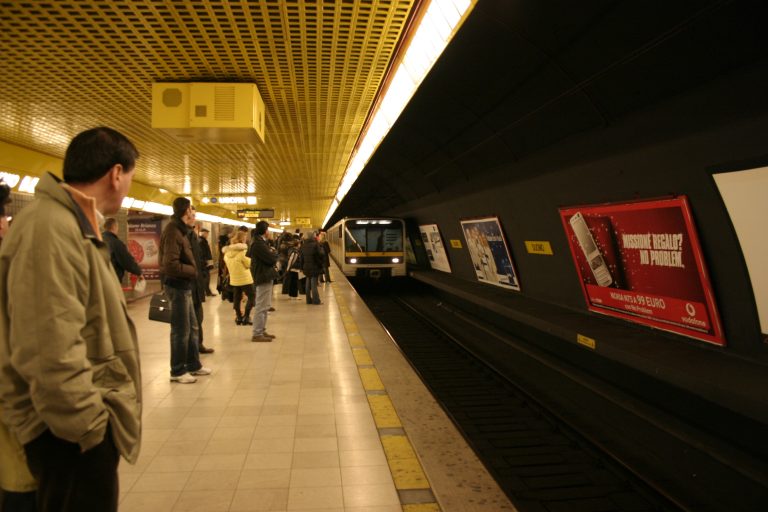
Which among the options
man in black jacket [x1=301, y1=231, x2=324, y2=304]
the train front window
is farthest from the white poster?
the train front window

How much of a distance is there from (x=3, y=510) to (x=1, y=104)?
24.9ft

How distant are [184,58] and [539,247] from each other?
5.67m

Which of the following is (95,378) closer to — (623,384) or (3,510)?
(3,510)

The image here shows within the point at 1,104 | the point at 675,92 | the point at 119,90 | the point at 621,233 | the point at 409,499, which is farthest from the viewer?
the point at 1,104

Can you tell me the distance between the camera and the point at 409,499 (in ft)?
10.00

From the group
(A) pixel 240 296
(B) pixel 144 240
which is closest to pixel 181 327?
(A) pixel 240 296

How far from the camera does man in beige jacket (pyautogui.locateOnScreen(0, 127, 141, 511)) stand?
140 centimetres

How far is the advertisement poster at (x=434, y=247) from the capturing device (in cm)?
1491

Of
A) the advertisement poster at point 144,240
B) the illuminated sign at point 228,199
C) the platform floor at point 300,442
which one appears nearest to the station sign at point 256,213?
the illuminated sign at point 228,199

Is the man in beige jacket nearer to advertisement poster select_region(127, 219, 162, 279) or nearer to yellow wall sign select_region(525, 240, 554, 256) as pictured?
yellow wall sign select_region(525, 240, 554, 256)

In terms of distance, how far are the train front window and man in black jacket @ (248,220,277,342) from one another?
9.34 meters

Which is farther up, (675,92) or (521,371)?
(675,92)

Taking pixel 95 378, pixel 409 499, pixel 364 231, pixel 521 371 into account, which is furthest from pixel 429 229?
pixel 95 378

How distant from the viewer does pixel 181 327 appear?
538 cm
